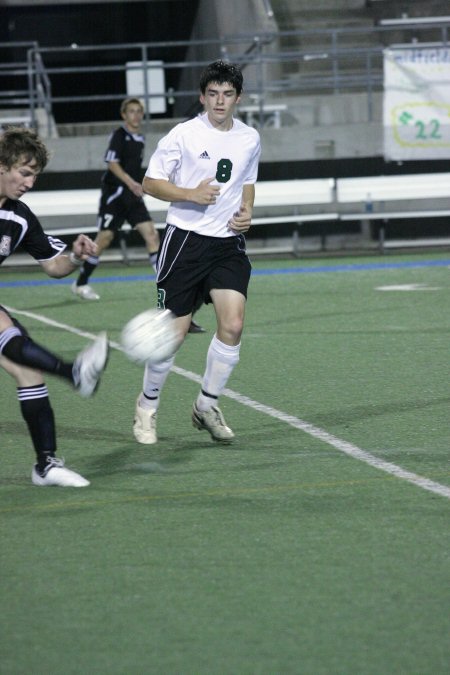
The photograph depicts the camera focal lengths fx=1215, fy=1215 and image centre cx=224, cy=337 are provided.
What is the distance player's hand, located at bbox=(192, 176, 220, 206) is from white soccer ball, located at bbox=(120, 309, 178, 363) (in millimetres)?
666

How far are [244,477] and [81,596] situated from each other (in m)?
1.84

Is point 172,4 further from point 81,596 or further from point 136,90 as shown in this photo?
point 81,596

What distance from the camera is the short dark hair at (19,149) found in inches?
221

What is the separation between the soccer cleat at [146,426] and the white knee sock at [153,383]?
0.09 feet

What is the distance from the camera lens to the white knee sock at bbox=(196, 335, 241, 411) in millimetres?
6852

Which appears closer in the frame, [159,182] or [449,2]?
[159,182]

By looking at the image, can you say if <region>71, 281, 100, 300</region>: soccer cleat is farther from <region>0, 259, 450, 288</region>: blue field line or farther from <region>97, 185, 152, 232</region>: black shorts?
<region>0, 259, 450, 288</region>: blue field line

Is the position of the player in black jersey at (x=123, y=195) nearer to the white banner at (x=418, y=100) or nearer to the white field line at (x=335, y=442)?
the white field line at (x=335, y=442)

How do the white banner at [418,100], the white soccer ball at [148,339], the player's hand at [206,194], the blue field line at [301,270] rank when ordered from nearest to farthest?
the white soccer ball at [148,339] → the player's hand at [206,194] → the blue field line at [301,270] → the white banner at [418,100]

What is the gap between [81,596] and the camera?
434 centimetres

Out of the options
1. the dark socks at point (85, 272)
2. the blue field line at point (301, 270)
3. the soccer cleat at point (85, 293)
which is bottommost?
the blue field line at point (301, 270)

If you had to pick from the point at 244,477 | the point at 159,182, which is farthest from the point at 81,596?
the point at 159,182

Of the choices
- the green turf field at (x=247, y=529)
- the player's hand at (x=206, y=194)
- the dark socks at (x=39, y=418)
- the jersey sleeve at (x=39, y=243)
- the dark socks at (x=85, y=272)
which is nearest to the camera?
the green turf field at (x=247, y=529)

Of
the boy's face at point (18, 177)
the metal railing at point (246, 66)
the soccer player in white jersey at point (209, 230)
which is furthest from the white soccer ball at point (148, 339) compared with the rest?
the metal railing at point (246, 66)
